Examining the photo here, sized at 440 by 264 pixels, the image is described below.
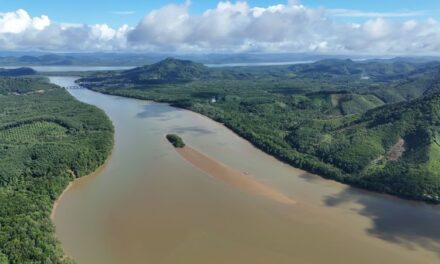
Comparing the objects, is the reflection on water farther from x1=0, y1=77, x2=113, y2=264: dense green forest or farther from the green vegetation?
the green vegetation

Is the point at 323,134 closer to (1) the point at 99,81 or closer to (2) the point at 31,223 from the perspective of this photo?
(2) the point at 31,223

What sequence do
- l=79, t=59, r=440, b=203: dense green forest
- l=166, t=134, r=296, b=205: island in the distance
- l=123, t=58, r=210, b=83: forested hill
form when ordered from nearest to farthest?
l=166, t=134, r=296, b=205: island in the distance, l=79, t=59, r=440, b=203: dense green forest, l=123, t=58, r=210, b=83: forested hill

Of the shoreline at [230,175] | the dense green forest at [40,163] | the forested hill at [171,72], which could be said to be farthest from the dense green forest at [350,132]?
the forested hill at [171,72]

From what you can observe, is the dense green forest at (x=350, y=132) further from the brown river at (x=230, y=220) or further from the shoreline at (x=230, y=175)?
the shoreline at (x=230, y=175)

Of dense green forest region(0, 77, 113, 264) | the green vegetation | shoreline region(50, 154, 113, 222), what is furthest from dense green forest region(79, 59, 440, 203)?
dense green forest region(0, 77, 113, 264)

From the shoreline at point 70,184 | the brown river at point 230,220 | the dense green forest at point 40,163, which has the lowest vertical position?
the shoreline at point 70,184

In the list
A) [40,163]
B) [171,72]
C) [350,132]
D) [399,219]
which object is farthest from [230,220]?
[171,72]

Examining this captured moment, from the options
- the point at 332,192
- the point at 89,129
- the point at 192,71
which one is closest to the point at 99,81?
the point at 192,71
